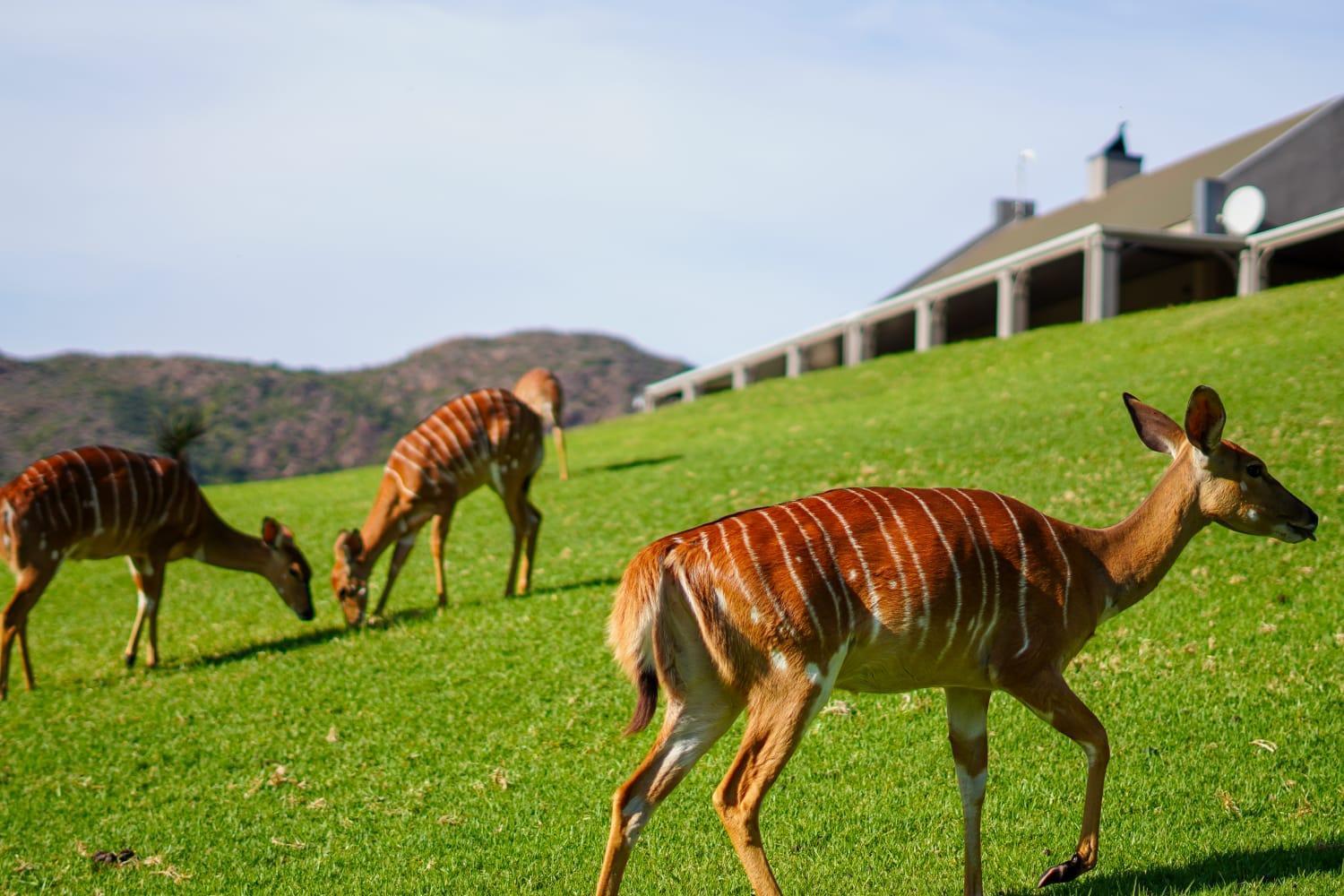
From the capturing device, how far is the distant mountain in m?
62.3

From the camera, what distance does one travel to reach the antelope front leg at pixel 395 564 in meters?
12.4

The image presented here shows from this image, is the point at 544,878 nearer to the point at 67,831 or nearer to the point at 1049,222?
the point at 67,831

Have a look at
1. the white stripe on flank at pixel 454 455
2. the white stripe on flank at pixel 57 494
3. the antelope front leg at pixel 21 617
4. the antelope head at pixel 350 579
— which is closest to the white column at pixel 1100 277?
the white stripe on flank at pixel 454 455

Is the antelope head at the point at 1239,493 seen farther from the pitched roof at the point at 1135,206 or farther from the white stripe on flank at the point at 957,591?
the pitched roof at the point at 1135,206

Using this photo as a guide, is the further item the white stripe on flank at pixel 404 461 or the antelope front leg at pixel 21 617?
the white stripe on flank at pixel 404 461

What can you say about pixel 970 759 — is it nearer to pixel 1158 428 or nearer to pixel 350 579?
pixel 1158 428

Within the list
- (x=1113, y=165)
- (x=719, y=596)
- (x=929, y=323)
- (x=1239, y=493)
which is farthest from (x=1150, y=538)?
(x=1113, y=165)

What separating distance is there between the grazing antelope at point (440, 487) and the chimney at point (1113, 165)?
3491cm

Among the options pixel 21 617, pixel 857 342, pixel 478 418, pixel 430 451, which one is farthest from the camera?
pixel 857 342

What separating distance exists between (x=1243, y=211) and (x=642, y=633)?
33077 millimetres

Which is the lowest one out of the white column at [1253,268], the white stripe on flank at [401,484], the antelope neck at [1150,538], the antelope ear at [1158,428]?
the white stripe on flank at [401,484]

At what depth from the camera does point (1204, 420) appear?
5750mm

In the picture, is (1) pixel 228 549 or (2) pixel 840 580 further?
(1) pixel 228 549

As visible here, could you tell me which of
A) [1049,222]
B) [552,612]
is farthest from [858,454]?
[1049,222]
